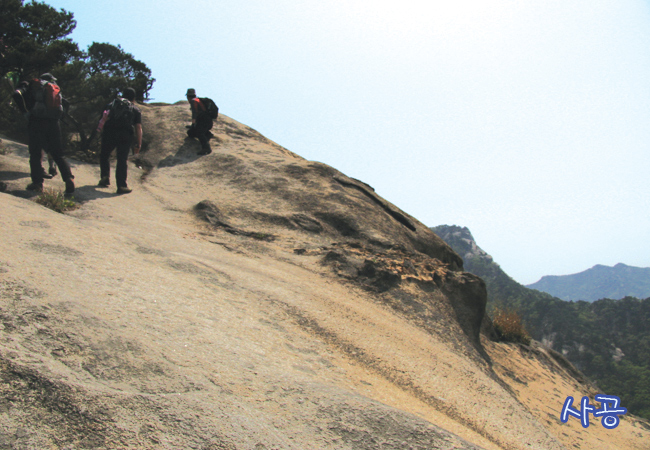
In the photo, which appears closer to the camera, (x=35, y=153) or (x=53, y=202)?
→ (x=53, y=202)

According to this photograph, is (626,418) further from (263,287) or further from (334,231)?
(263,287)

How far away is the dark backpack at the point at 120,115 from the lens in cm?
771

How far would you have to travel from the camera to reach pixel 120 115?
773 cm

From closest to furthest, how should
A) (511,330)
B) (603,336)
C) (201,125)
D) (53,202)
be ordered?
(53,202) → (511,330) → (201,125) → (603,336)

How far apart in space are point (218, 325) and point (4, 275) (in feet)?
5.10

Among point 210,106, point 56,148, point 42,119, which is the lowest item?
point 56,148

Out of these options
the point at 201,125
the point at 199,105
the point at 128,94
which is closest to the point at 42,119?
the point at 128,94

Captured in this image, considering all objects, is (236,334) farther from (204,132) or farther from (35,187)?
(204,132)

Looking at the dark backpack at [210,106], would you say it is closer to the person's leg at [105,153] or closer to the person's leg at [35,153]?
the person's leg at [105,153]

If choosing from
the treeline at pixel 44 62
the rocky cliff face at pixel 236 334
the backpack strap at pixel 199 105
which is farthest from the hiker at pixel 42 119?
the backpack strap at pixel 199 105

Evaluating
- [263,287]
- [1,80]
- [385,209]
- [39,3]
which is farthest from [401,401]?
[39,3]

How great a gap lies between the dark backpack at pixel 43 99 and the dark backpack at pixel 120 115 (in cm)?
108

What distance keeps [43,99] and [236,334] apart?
5755 mm

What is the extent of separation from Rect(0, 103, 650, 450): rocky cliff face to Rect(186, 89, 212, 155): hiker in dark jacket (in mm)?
2868
